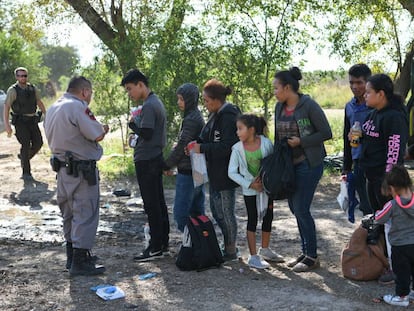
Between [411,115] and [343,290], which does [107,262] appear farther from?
[411,115]

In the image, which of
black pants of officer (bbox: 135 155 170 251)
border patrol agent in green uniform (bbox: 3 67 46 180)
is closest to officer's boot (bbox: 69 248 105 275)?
black pants of officer (bbox: 135 155 170 251)

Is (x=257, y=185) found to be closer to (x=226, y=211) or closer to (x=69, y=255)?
(x=226, y=211)

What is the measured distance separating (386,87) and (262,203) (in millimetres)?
1493

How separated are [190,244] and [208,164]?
0.74 meters

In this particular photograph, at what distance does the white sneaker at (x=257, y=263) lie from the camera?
5.84m

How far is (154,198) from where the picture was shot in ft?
20.1

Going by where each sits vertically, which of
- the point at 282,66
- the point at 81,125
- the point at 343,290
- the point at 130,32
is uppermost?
the point at 130,32

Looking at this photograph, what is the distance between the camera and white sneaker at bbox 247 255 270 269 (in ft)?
19.2

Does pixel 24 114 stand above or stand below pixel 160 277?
above

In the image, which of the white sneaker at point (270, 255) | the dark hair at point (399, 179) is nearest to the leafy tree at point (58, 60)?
the white sneaker at point (270, 255)

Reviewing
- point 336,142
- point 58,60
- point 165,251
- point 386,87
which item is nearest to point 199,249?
point 165,251

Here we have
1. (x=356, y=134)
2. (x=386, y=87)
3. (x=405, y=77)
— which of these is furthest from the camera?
(x=405, y=77)

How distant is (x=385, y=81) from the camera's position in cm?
515

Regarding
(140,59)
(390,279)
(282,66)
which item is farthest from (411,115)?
(140,59)
